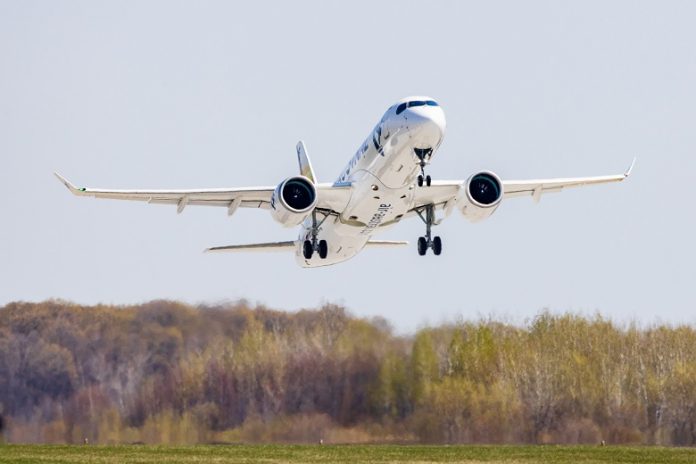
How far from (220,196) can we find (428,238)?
6.50 metres

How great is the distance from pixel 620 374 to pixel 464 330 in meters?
5.62

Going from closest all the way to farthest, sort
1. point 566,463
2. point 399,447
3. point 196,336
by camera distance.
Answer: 1. point 566,463
2. point 399,447
3. point 196,336

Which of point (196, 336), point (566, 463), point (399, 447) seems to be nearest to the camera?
point (566, 463)

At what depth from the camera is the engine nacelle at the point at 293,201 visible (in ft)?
152

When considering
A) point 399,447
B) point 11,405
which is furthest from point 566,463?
point 11,405

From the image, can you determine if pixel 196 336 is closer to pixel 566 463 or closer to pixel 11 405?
pixel 11 405

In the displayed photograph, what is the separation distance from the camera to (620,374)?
54844mm

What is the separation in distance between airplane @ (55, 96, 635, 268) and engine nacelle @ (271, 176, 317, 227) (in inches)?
1.1

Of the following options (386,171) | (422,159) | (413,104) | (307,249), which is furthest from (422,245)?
(413,104)

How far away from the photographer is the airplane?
4384 centimetres

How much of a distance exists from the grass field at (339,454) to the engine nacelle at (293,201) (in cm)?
683

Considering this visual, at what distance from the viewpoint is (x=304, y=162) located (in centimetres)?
5644

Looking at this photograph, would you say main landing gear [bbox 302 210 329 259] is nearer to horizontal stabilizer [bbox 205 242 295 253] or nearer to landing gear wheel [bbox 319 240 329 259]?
landing gear wheel [bbox 319 240 329 259]

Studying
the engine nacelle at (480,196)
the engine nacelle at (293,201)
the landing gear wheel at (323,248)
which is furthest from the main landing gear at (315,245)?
the engine nacelle at (480,196)
